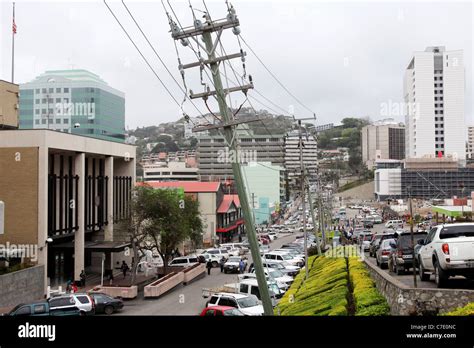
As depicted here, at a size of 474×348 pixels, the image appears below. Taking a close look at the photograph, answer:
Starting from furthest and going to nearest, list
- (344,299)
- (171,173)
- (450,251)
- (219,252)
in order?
(171,173) → (219,252) → (344,299) → (450,251)

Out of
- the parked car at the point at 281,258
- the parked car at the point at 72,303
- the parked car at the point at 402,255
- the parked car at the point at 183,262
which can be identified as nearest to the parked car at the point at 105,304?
the parked car at the point at 72,303

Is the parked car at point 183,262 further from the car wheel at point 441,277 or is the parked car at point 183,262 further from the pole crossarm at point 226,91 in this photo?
the car wheel at point 441,277

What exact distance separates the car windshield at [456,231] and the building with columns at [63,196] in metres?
21.1

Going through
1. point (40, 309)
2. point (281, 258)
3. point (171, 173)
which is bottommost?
point (281, 258)

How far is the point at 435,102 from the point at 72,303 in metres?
54.1

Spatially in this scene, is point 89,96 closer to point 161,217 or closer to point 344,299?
point 161,217

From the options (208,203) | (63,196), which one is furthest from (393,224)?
→ (63,196)

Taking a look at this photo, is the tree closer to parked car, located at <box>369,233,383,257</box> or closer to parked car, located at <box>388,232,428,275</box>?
parked car, located at <box>369,233,383,257</box>

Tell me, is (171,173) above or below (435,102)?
below

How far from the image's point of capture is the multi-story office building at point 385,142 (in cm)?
11956

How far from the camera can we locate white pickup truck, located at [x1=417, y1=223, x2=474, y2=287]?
10.2 metres

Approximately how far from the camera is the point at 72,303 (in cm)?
2125

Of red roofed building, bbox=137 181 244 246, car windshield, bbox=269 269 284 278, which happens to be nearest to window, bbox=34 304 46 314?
car windshield, bbox=269 269 284 278
